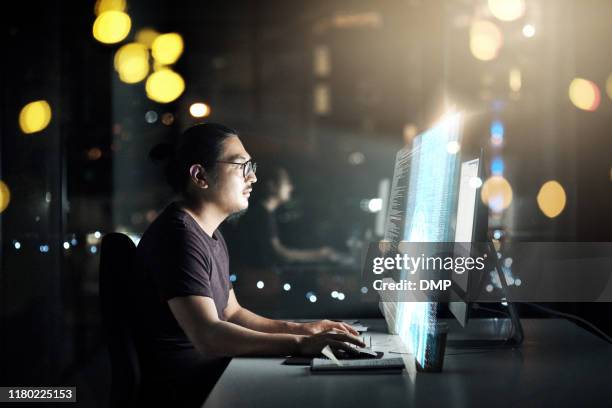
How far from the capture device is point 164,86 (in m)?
4.01

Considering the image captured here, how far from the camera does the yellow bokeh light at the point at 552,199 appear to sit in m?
2.27

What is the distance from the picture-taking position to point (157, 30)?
3.88 metres

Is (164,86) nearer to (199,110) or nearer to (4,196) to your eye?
(199,110)

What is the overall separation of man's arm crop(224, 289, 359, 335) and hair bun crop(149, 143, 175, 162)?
481 mm

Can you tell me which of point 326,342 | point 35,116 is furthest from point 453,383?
point 35,116

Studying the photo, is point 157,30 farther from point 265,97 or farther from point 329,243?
point 329,243

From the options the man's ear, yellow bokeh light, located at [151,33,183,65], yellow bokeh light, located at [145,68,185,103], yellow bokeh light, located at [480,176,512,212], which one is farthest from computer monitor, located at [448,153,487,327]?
yellow bokeh light, located at [151,33,183,65]

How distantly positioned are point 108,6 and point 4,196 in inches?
47.3

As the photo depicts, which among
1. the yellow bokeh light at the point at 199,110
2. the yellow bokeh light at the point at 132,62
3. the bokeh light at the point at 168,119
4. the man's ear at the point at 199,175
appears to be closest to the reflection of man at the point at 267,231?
the yellow bokeh light at the point at 199,110

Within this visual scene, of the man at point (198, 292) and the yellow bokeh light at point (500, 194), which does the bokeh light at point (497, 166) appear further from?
the man at point (198, 292)

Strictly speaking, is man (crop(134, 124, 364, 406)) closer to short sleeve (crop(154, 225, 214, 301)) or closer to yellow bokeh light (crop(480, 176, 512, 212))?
short sleeve (crop(154, 225, 214, 301))

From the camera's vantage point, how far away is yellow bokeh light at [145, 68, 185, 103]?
387cm

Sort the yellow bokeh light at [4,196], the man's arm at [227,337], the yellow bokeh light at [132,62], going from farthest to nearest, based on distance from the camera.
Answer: the yellow bokeh light at [132,62] < the yellow bokeh light at [4,196] < the man's arm at [227,337]

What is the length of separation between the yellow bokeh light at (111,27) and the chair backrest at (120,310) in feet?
6.10
